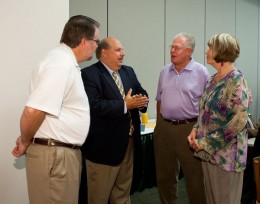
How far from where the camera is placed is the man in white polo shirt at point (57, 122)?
1470 mm

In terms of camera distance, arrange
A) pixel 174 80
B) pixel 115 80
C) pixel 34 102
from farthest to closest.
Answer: pixel 174 80
pixel 115 80
pixel 34 102

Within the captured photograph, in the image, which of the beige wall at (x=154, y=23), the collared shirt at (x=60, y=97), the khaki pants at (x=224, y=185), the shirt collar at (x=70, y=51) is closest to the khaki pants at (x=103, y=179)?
the collared shirt at (x=60, y=97)

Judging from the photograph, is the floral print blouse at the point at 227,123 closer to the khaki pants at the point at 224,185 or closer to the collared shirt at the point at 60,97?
the khaki pants at the point at 224,185

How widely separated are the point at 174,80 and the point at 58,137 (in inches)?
48.6

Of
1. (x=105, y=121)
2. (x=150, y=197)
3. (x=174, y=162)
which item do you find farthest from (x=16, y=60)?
(x=150, y=197)

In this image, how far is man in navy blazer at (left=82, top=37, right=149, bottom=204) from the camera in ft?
6.82

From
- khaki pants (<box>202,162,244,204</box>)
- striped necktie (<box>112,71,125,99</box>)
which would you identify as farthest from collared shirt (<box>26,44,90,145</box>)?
khaki pants (<box>202,162,244,204</box>)

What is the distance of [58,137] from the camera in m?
1.56

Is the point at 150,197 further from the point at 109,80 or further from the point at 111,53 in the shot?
the point at 111,53

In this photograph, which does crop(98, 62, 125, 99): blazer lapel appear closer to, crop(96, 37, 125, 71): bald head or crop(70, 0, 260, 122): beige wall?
crop(96, 37, 125, 71): bald head

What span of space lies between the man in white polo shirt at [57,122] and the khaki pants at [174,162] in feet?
3.16

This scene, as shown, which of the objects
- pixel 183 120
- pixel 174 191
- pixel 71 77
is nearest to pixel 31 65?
pixel 71 77

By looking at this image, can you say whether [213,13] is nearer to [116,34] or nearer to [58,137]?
[116,34]

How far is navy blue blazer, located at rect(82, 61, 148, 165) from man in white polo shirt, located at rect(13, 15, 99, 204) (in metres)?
0.37
